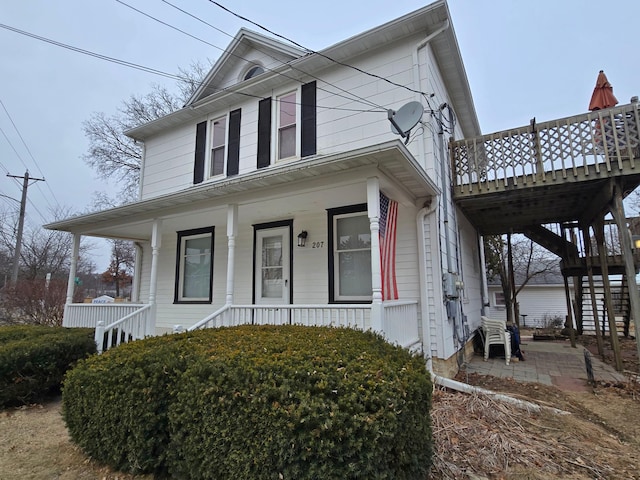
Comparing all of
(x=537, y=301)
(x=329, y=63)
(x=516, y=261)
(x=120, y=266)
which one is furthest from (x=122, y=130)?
(x=537, y=301)

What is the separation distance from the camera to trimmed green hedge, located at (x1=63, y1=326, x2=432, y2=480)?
7.00 ft

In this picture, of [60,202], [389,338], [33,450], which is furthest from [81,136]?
[389,338]

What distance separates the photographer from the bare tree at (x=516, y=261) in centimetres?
1445

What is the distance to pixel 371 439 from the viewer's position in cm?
211

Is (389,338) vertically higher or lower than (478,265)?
lower

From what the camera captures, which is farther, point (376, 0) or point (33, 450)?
point (376, 0)

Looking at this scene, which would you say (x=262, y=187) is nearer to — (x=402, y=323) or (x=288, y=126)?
(x=288, y=126)

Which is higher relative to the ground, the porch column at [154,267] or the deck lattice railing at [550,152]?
the deck lattice railing at [550,152]

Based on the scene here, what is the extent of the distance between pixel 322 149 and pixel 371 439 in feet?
19.7

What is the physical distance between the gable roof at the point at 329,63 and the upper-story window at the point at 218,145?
42 cm

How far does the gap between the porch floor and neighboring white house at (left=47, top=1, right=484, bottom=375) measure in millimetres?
746

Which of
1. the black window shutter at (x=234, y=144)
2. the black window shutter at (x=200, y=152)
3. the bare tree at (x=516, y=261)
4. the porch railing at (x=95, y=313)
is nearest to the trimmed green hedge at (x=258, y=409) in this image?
the porch railing at (x=95, y=313)

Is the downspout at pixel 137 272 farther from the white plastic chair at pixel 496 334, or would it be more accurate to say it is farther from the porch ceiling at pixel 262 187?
the white plastic chair at pixel 496 334

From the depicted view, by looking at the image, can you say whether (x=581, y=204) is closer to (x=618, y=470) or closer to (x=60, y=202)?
(x=618, y=470)
